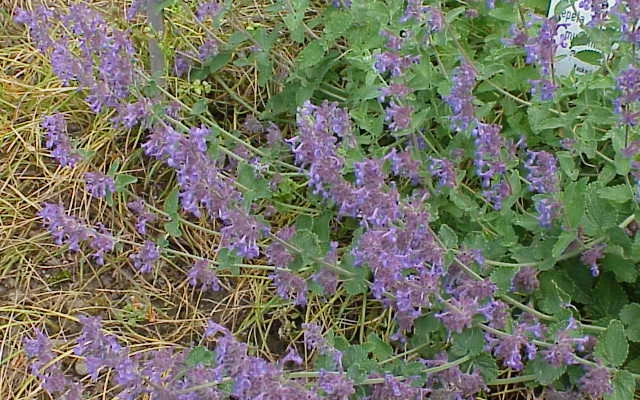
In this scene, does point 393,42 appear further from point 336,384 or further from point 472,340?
point 336,384

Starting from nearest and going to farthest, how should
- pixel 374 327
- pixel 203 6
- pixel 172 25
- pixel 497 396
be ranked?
pixel 497 396, pixel 374 327, pixel 203 6, pixel 172 25

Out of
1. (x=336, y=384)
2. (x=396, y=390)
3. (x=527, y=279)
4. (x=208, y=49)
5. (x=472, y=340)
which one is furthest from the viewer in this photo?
(x=208, y=49)

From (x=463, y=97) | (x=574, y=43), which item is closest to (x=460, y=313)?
(x=463, y=97)

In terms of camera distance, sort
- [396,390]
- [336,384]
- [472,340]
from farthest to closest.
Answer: [472,340], [396,390], [336,384]

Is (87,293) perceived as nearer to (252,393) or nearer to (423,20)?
(252,393)

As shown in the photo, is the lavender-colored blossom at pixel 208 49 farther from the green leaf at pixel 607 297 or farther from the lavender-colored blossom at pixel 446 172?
the green leaf at pixel 607 297

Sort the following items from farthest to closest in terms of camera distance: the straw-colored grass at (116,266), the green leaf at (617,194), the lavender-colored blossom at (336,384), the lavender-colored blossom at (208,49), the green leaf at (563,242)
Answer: the lavender-colored blossom at (208,49)
the straw-colored grass at (116,266)
the green leaf at (617,194)
the green leaf at (563,242)
the lavender-colored blossom at (336,384)

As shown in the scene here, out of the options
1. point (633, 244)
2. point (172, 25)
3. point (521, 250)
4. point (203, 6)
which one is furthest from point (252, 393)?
point (172, 25)

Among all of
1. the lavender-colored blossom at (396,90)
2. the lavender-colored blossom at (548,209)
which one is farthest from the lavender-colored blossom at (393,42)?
the lavender-colored blossom at (548,209)
